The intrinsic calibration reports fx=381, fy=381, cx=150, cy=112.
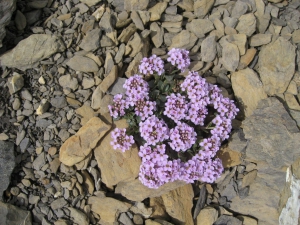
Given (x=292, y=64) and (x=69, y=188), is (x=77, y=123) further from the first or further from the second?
(x=292, y=64)

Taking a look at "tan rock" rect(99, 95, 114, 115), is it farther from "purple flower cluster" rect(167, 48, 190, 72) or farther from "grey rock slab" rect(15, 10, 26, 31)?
"grey rock slab" rect(15, 10, 26, 31)

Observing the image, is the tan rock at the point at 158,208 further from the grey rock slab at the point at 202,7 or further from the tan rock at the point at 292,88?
the grey rock slab at the point at 202,7

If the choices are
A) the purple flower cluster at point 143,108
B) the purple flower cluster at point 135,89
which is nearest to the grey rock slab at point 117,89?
the purple flower cluster at point 135,89

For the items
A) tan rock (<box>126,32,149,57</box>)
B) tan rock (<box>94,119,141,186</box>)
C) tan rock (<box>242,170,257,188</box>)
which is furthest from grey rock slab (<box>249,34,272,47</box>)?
tan rock (<box>94,119,141,186</box>)

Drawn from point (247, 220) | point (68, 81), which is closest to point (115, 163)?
point (68, 81)

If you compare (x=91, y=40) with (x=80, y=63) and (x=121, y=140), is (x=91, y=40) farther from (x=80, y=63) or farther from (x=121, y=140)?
(x=121, y=140)
